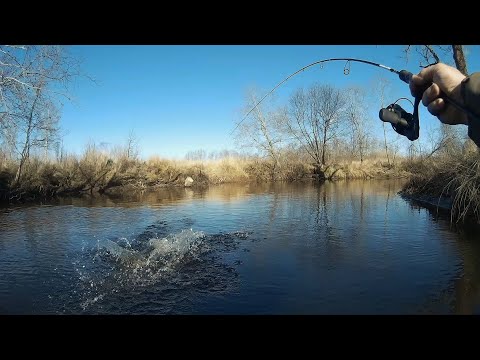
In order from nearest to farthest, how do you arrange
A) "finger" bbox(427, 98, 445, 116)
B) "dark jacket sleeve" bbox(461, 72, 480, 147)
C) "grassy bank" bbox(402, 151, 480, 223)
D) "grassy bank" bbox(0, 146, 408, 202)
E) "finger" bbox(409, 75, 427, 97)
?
"dark jacket sleeve" bbox(461, 72, 480, 147) < "finger" bbox(427, 98, 445, 116) < "finger" bbox(409, 75, 427, 97) < "grassy bank" bbox(402, 151, 480, 223) < "grassy bank" bbox(0, 146, 408, 202)

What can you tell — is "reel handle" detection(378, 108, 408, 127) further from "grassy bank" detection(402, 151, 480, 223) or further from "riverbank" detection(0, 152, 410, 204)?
"riverbank" detection(0, 152, 410, 204)

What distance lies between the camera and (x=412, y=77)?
7.09ft

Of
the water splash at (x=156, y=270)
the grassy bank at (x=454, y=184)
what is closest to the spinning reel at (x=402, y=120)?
the water splash at (x=156, y=270)

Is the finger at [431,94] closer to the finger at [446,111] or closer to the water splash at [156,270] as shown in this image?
the finger at [446,111]

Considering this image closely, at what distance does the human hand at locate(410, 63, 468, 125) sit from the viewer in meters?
1.86

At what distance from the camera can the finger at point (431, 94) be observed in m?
1.95

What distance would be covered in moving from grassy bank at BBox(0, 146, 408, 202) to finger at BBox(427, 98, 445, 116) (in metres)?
21.5

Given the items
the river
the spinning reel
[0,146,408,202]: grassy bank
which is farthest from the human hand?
[0,146,408,202]: grassy bank

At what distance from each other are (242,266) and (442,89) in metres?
5.23
